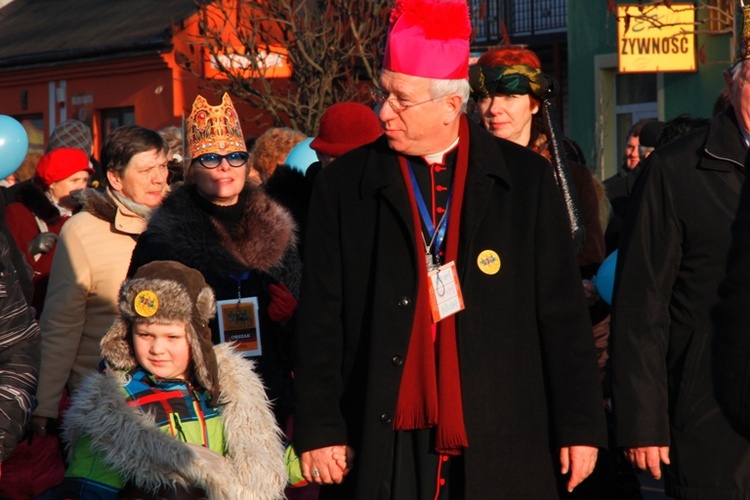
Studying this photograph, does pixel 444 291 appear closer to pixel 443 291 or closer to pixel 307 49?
pixel 443 291

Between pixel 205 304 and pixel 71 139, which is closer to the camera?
pixel 205 304

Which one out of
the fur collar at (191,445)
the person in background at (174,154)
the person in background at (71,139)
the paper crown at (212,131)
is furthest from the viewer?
the person in background at (71,139)

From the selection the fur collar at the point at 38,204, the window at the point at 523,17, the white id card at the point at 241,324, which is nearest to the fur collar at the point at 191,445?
the white id card at the point at 241,324

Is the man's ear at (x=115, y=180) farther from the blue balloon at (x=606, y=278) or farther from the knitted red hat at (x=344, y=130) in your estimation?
the blue balloon at (x=606, y=278)

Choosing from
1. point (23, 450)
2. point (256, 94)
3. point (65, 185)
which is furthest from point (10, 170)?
point (256, 94)

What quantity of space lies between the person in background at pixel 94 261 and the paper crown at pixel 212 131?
1.27 ft

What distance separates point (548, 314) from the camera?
4.46 m

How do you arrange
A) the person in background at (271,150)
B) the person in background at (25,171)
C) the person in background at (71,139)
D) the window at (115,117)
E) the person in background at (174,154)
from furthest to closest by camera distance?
the window at (115,117)
the person in background at (25,171)
the person in background at (71,139)
the person in background at (271,150)
the person in background at (174,154)

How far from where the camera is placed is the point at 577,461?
440 centimetres

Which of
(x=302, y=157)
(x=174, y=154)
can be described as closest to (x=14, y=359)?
(x=302, y=157)

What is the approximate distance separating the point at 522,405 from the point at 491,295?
1.16 feet

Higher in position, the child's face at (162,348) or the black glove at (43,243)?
the black glove at (43,243)

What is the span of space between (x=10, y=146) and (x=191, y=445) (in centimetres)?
247

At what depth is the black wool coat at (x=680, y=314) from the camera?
4668 millimetres
